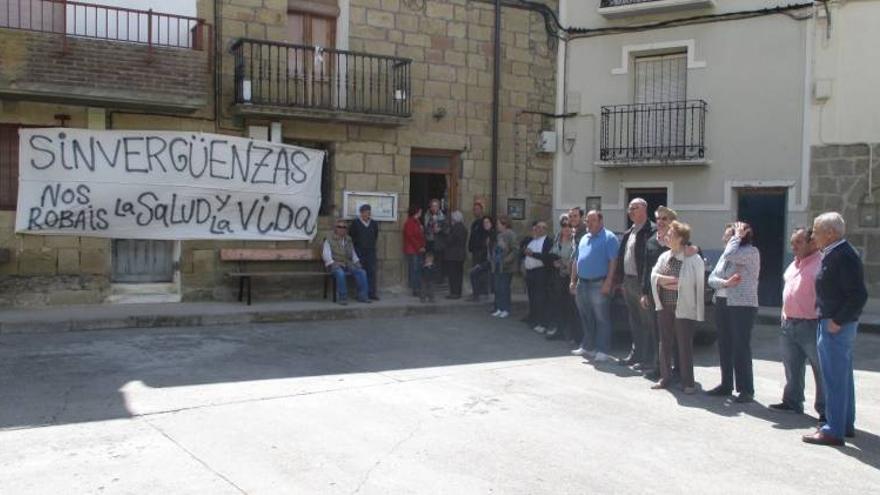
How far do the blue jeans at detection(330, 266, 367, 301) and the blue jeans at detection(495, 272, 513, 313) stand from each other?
2099 millimetres

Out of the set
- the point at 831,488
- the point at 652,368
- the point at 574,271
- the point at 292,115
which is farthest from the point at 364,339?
the point at 831,488

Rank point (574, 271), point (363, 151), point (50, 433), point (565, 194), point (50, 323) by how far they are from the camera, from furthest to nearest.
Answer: point (565, 194), point (363, 151), point (50, 323), point (574, 271), point (50, 433)

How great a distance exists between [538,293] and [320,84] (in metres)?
5.19

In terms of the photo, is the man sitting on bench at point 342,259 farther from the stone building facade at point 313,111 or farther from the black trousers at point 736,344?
the black trousers at point 736,344

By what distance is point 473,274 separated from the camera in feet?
43.8

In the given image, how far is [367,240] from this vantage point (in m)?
12.9

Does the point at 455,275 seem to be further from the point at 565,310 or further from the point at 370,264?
the point at 565,310

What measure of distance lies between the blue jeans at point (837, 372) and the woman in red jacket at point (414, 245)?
8259 millimetres

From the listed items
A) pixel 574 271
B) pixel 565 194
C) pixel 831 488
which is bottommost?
pixel 831 488

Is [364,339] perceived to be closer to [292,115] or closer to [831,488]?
[292,115]

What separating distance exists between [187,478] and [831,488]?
12.4 ft

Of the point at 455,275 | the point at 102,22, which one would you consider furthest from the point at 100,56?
the point at 455,275

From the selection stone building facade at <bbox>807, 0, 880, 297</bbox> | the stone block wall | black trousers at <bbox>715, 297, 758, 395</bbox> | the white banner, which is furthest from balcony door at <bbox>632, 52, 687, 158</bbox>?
black trousers at <bbox>715, 297, 758, 395</bbox>

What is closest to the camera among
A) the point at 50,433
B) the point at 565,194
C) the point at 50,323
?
the point at 50,433
